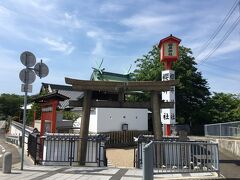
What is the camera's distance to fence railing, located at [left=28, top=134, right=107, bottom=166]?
12.6m

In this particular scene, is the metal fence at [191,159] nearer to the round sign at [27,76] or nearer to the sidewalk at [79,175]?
the sidewalk at [79,175]

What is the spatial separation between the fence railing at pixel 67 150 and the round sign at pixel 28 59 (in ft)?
10.4

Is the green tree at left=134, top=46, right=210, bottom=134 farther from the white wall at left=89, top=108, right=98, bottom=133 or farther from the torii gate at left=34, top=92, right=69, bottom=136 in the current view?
the torii gate at left=34, top=92, right=69, bottom=136

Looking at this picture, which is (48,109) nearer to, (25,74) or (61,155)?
(61,155)

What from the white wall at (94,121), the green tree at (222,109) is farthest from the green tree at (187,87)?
the white wall at (94,121)

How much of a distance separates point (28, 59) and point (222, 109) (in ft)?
97.8

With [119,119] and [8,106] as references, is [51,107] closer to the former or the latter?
[119,119]

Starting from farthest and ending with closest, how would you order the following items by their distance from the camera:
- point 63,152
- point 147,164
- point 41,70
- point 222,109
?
1. point 222,109
2. point 63,152
3. point 41,70
4. point 147,164

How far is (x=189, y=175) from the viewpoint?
31.3 ft

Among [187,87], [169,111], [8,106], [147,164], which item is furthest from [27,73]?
[8,106]

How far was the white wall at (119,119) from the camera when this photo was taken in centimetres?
3052

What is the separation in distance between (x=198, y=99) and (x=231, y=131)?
13463 mm

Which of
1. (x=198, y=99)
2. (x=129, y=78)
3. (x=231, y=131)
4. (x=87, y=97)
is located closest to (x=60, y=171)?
(x=87, y=97)

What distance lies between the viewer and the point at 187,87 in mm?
34938
